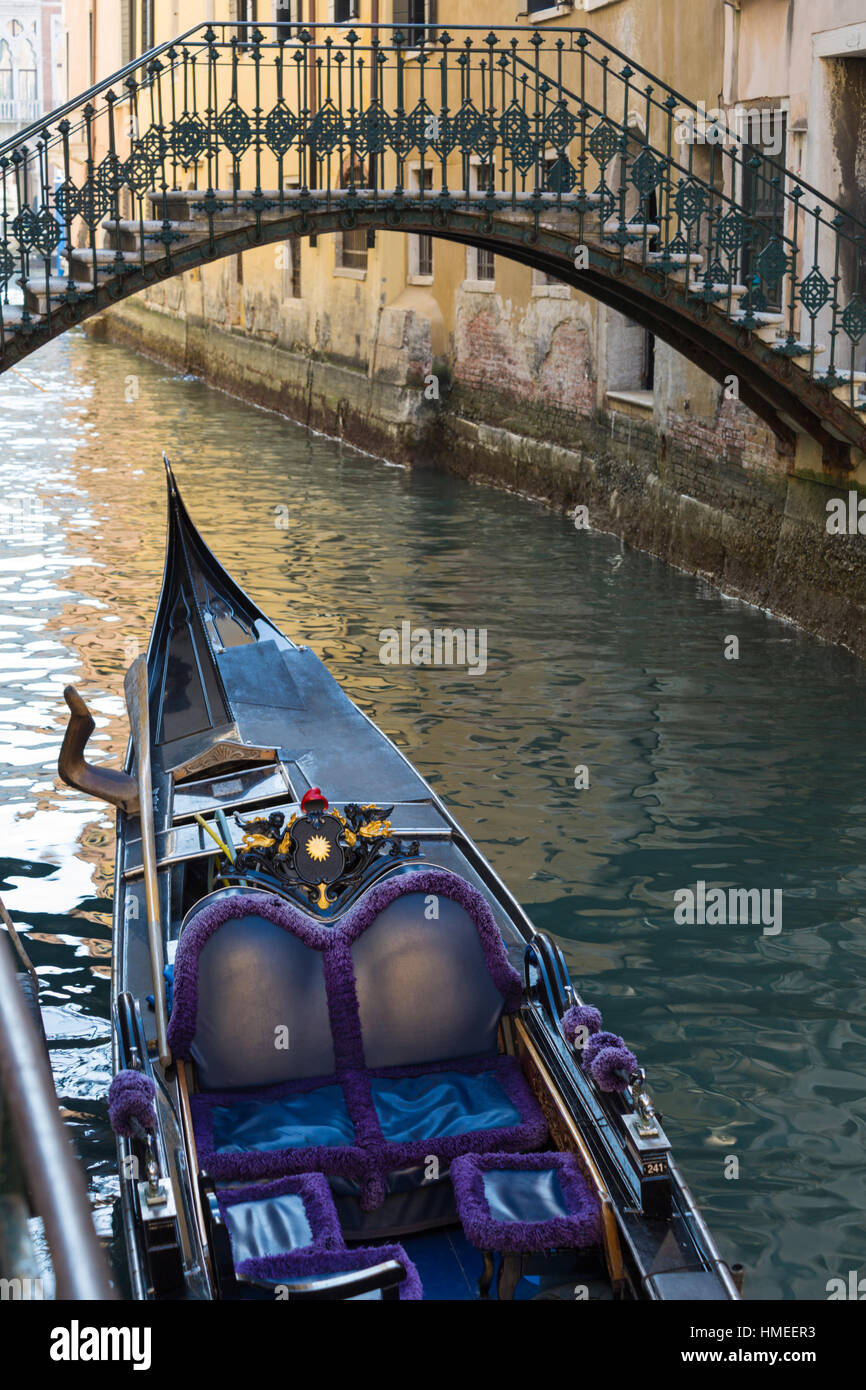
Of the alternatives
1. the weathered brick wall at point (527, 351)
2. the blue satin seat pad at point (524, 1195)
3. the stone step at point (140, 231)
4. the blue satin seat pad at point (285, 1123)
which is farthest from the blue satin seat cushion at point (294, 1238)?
the weathered brick wall at point (527, 351)

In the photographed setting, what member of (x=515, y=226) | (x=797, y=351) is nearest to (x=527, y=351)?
(x=515, y=226)

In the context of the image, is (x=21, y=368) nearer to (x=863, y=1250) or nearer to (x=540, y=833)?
(x=540, y=833)

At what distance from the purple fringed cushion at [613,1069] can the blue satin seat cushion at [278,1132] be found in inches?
18.8

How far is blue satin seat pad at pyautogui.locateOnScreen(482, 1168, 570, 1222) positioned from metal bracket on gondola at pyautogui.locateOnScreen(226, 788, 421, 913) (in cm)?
73

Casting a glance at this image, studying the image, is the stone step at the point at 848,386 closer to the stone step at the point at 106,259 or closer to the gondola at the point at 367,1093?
the stone step at the point at 106,259

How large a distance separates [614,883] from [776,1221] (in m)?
1.92

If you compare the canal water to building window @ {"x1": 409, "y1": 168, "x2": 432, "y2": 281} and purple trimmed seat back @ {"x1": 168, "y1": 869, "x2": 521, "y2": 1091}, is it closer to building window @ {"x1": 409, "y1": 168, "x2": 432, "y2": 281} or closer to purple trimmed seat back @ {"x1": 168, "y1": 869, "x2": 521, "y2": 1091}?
purple trimmed seat back @ {"x1": 168, "y1": 869, "x2": 521, "y2": 1091}

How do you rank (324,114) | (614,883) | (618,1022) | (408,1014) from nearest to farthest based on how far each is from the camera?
(408,1014)
(618,1022)
(614,883)
(324,114)

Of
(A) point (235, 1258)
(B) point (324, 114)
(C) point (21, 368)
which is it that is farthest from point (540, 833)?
(C) point (21, 368)

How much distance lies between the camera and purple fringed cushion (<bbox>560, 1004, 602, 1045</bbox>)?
3.48m

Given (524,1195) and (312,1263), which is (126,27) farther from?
(312,1263)

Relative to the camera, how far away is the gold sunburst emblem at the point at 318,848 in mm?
3707

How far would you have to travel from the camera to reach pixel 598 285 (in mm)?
8695
